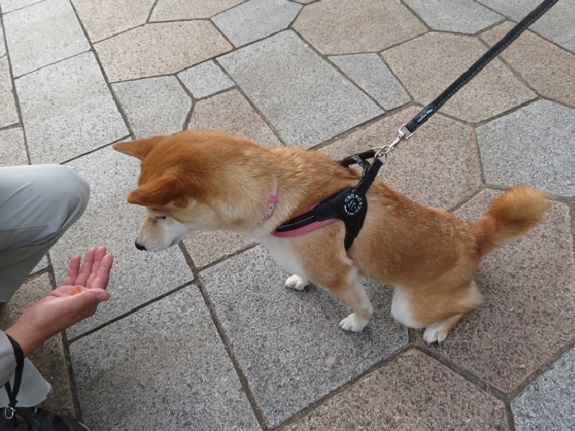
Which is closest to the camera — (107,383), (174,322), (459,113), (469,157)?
(107,383)

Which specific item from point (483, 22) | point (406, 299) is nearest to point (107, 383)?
point (406, 299)

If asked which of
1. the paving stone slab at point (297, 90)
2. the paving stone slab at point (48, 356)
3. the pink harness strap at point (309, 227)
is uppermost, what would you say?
the pink harness strap at point (309, 227)

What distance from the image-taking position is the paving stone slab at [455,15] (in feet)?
12.9

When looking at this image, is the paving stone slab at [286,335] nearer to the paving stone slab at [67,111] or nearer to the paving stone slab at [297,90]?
the paving stone slab at [297,90]

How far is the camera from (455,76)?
3.52m

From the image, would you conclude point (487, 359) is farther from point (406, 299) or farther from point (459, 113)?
point (459, 113)

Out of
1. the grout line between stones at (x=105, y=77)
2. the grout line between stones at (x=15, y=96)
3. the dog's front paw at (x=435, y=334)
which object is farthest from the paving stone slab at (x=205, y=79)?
the dog's front paw at (x=435, y=334)

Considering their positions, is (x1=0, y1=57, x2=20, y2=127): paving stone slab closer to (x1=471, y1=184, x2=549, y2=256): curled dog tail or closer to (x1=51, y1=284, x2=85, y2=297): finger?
(x1=51, y1=284, x2=85, y2=297): finger

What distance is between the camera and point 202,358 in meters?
2.26

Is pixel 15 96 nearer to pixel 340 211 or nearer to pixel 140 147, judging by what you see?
pixel 140 147

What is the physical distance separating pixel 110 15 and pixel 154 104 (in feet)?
5.94

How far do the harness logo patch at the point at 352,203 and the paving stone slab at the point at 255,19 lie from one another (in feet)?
9.49

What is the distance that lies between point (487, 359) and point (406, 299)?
53cm

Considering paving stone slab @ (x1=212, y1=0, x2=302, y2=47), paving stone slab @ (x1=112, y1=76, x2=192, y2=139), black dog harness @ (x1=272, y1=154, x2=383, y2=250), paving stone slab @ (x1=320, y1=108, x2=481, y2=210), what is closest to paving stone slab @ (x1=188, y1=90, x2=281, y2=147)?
paving stone slab @ (x1=112, y1=76, x2=192, y2=139)
